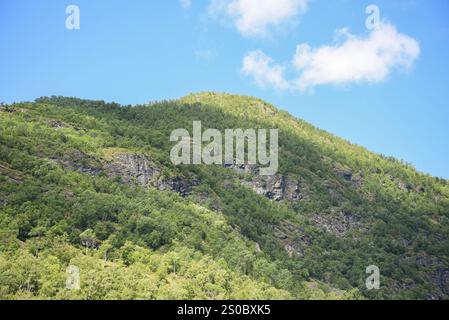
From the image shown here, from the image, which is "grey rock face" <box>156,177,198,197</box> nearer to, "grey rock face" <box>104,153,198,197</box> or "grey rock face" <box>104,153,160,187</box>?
"grey rock face" <box>104,153,198,197</box>

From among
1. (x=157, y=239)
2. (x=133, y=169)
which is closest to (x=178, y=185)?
(x=133, y=169)

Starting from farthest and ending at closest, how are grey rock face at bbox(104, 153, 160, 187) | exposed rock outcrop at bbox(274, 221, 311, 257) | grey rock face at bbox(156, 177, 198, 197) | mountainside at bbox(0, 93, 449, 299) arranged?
grey rock face at bbox(156, 177, 198, 197) < grey rock face at bbox(104, 153, 160, 187) < exposed rock outcrop at bbox(274, 221, 311, 257) < mountainside at bbox(0, 93, 449, 299)

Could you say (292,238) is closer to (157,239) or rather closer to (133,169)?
(133,169)

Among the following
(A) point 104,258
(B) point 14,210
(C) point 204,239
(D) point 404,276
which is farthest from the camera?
(D) point 404,276

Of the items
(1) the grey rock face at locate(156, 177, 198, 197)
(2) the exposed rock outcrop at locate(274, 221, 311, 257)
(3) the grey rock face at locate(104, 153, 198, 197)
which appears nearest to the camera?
(2) the exposed rock outcrop at locate(274, 221, 311, 257)

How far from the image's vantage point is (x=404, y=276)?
172m

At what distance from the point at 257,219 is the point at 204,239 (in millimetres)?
37271

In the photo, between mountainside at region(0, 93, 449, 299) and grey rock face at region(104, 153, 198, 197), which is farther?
grey rock face at region(104, 153, 198, 197)

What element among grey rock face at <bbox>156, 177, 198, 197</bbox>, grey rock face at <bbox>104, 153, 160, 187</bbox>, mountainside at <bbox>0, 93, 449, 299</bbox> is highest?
grey rock face at <bbox>104, 153, 160, 187</bbox>

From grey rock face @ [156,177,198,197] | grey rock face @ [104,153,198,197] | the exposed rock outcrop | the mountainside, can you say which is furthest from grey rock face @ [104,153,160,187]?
the exposed rock outcrop

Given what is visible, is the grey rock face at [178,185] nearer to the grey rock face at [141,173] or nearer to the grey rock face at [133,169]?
the grey rock face at [141,173]

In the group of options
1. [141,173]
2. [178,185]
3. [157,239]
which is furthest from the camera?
A: [178,185]

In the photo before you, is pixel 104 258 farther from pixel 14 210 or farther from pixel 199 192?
pixel 199 192
